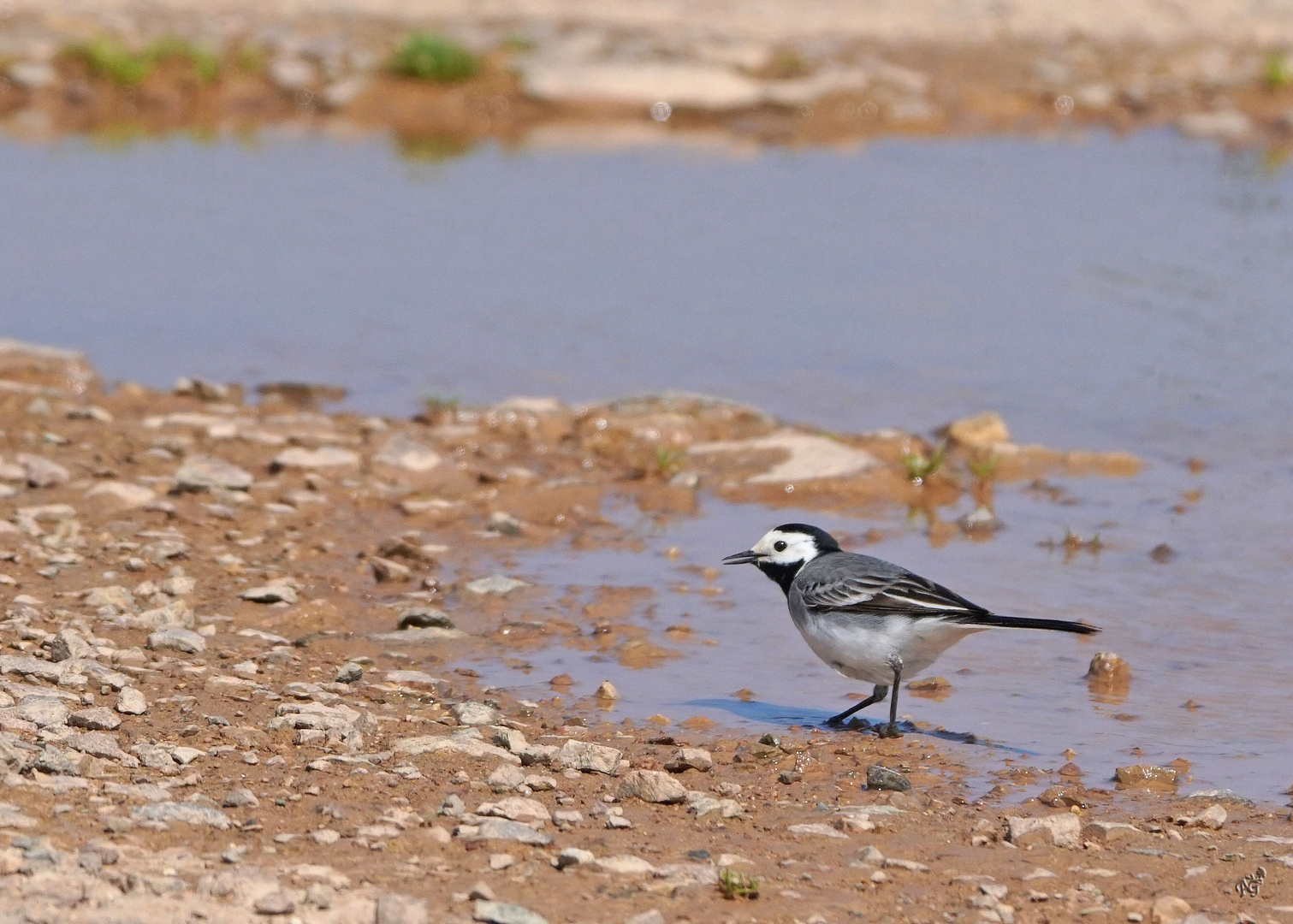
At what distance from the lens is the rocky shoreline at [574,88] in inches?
824

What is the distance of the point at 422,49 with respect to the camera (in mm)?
21391

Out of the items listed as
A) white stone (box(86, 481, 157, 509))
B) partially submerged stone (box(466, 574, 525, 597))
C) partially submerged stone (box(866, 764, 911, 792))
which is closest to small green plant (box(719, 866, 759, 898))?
partially submerged stone (box(866, 764, 911, 792))

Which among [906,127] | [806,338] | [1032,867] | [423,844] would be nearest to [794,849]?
[1032,867]

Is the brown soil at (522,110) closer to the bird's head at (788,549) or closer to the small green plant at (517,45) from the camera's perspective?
the small green plant at (517,45)

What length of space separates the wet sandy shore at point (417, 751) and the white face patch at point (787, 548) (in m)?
0.61

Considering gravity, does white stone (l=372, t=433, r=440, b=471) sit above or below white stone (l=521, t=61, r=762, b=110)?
below

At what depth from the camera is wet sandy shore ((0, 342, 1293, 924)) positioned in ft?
15.0

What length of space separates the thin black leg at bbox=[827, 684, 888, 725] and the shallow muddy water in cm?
22

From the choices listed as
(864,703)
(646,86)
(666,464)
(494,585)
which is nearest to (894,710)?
(864,703)

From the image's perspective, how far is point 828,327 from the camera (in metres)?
13.0

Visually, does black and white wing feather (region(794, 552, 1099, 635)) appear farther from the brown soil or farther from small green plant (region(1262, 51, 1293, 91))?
small green plant (region(1262, 51, 1293, 91))

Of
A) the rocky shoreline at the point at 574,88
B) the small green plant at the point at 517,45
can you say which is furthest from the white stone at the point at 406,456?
the small green plant at the point at 517,45

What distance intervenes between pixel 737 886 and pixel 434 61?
59.5ft

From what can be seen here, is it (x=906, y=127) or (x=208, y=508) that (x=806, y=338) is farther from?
(x=906, y=127)
